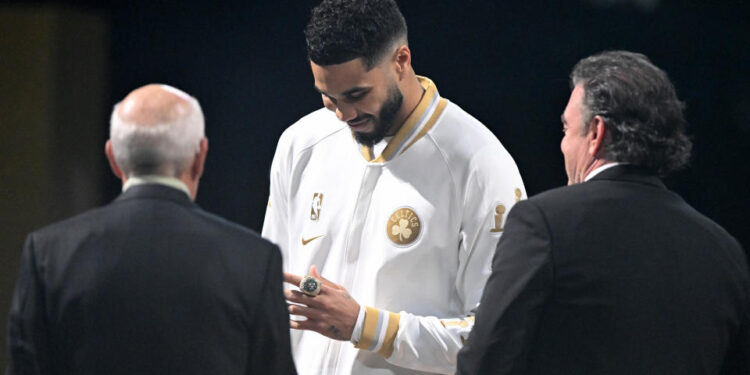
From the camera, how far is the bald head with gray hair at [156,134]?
73.9 inches

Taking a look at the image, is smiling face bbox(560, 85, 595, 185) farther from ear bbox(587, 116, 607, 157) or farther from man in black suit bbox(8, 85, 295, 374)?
man in black suit bbox(8, 85, 295, 374)

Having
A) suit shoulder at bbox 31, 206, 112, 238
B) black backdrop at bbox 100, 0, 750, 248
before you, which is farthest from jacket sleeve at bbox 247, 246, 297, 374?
black backdrop at bbox 100, 0, 750, 248

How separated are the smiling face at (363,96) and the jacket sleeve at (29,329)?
3.44ft

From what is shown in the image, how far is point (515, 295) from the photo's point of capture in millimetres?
2027

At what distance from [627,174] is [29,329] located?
47.0 inches

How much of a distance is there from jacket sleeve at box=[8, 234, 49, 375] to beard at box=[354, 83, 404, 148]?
1.10m

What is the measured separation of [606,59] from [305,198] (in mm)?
957

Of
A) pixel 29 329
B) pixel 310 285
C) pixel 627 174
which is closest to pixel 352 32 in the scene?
pixel 310 285

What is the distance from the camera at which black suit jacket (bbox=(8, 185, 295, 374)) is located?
1830 millimetres

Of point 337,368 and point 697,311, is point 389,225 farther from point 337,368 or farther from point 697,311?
point 697,311

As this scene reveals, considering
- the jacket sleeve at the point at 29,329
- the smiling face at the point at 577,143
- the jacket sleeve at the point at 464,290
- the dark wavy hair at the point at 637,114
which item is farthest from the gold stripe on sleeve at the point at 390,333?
the jacket sleeve at the point at 29,329

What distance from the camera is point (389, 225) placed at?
2.65 m

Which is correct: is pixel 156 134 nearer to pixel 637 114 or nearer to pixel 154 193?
pixel 154 193

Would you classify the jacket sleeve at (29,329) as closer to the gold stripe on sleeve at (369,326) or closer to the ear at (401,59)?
the gold stripe on sleeve at (369,326)
